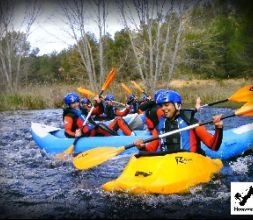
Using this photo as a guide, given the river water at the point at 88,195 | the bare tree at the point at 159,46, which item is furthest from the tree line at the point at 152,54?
the river water at the point at 88,195

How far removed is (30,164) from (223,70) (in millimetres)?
7016

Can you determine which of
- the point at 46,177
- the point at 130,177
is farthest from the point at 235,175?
the point at 46,177

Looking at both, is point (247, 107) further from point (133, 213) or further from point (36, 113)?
point (36, 113)

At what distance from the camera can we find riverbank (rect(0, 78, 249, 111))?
10281 mm

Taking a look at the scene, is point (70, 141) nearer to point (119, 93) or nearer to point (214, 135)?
point (214, 135)

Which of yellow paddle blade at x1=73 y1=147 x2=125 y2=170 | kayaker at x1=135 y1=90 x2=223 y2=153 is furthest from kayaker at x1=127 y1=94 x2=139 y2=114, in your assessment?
kayaker at x1=135 y1=90 x2=223 y2=153

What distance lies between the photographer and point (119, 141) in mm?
5730

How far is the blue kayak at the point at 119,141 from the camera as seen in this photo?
5352 mm

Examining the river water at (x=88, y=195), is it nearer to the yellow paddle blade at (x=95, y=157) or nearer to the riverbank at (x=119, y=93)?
the yellow paddle blade at (x=95, y=157)

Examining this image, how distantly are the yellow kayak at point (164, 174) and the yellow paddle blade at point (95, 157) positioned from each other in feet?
1.12

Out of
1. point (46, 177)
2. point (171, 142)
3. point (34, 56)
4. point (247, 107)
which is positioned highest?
point (34, 56)

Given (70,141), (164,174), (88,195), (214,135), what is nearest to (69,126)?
(70,141)

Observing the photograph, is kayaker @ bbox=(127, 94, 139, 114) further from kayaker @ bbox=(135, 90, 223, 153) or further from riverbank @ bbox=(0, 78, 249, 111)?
kayaker @ bbox=(135, 90, 223, 153)

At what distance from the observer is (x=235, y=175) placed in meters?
4.63
